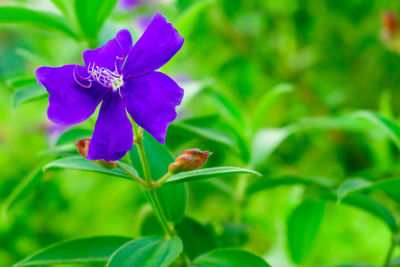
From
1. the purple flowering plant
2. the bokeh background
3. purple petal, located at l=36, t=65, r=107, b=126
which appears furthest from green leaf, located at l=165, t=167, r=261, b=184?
the bokeh background

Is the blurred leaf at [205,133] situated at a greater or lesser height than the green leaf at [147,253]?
greater

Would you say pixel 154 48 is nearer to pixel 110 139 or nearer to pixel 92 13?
pixel 110 139

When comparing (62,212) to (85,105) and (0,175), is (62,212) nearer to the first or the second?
(0,175)

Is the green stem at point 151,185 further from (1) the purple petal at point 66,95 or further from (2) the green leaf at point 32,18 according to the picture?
(2) the green leaf at point 32,18

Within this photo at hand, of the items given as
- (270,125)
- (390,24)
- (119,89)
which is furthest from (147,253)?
(270,125)

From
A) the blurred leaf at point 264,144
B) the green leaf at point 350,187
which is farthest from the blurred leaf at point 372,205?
the blurred leaf at point 264,144

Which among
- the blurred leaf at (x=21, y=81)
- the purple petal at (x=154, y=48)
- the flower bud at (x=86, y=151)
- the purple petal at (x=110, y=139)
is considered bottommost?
the flower bud at (x=86, y=151)
